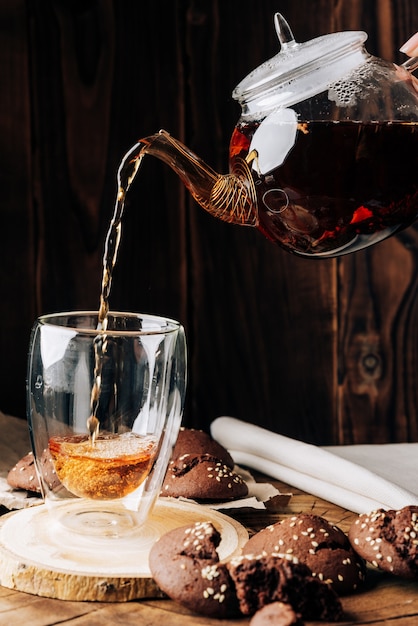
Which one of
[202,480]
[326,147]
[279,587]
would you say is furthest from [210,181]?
[279,587]

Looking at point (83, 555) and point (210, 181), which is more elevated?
point (210, 181)

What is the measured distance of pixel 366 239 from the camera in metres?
1.30

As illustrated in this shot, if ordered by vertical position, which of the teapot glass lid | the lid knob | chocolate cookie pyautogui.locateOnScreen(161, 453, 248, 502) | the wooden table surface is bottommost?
the wooden table surface

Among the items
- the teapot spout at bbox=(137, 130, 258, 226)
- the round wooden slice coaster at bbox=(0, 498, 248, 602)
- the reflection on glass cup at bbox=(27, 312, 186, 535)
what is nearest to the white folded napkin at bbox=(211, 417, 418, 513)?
the round wooden slice coaster at bbox=(0, 498, 248, 602)

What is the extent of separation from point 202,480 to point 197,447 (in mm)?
105

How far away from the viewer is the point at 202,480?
1.46 metres

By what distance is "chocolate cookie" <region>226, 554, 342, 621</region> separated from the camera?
3.54 ft

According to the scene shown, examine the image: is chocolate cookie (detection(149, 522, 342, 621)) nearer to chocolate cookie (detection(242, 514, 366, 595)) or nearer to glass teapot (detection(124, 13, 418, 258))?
chocolate cookie (detection(242, 514, 366, 595))

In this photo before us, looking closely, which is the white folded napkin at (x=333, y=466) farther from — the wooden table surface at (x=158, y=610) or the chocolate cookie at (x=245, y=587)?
the chocolate cookie at (x=245, y=587)

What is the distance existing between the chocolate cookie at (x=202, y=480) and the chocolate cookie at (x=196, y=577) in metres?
0.31

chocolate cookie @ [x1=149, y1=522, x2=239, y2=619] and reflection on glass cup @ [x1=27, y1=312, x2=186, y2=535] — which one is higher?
reflection on glass cup @ [x1=27, y1=312, x2=186, y2=535]

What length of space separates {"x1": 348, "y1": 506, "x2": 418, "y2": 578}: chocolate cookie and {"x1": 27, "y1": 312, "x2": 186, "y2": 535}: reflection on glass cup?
0.91 ft

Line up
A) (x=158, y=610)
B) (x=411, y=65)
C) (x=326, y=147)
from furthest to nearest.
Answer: (x=411, y=65) → (x=326, y=147) → (x=158, y=610)

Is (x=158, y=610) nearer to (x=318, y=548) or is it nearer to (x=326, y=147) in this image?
(x=318, y=548)
